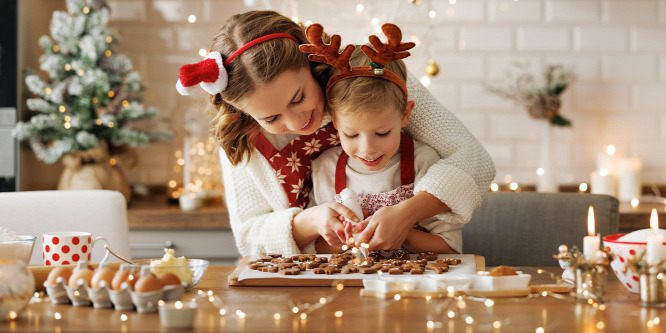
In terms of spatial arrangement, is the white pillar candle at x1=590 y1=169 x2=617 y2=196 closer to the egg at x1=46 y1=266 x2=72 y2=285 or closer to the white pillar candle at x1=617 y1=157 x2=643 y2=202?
the white pillar candle at x1=617 y1=157 x2=643 y2=202

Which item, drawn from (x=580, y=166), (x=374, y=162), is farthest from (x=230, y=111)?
(x=580, y=166)

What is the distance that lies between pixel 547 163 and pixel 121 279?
216 centimetres

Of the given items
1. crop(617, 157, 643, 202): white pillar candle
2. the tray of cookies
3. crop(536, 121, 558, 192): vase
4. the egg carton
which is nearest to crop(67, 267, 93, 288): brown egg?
the egg carton

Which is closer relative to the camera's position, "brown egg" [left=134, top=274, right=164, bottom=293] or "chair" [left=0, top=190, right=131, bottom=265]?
"brown egg" [left=134, top=274, right=164, bottom=293]

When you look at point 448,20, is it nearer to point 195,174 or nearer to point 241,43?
point 195,174

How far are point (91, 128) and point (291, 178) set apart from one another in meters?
1.37

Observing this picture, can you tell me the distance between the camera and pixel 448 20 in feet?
9.82

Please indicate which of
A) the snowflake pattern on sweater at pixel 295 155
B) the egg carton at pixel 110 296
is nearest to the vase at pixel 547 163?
the snowflake pattern on sweater at pixel 295 155

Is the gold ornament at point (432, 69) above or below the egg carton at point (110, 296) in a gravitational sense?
above

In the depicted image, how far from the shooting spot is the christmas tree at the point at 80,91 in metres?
2.66

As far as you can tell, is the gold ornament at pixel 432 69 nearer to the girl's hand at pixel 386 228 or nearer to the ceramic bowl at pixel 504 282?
the girl's hand at pixel 386 228

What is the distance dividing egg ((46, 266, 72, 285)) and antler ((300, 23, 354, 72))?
0.60 m

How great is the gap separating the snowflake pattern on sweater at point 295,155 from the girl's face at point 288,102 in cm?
19

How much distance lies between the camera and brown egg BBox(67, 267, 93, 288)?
106 cm
